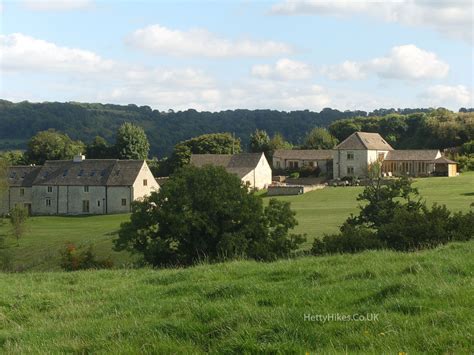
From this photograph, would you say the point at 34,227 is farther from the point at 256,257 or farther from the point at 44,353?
the point at 44,353

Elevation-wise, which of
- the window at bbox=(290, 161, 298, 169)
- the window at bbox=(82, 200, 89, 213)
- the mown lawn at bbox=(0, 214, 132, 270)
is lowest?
the mown lawn at bbox=(0, 214, 132, 270)

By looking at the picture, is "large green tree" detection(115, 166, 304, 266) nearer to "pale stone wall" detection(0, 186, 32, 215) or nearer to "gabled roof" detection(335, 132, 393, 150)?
"pale stone wall" detection(0, 186, 32, 215)

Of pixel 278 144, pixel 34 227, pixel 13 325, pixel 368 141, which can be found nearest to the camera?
pixel 13 325

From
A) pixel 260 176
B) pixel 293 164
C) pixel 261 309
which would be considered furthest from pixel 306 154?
pixel 261 309

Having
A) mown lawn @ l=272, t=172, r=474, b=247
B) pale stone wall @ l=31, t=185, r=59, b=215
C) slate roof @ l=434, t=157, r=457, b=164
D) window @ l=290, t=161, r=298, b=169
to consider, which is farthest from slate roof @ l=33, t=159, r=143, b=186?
slate roof @ l=434, t=157, r=457, b=164

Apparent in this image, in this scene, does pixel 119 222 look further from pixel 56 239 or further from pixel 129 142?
pixel 129 142

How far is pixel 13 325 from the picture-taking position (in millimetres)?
10977

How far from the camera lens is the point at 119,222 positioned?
62.2 metres

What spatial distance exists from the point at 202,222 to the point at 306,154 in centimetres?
7525

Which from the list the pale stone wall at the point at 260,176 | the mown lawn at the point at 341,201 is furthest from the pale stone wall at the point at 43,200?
the mown lawn at the point at 341,201

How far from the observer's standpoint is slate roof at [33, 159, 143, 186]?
7537cm

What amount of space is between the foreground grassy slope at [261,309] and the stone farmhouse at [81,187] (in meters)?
60.6

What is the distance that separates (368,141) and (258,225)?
67.4 metres

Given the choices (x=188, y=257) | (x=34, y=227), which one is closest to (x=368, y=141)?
(x=34, y=227)
